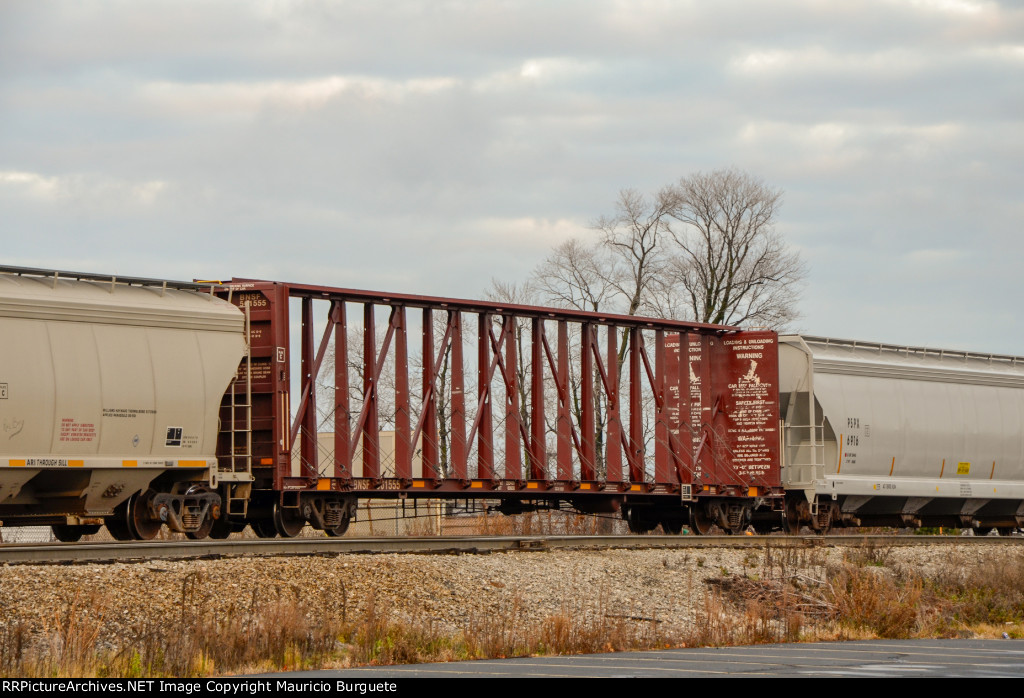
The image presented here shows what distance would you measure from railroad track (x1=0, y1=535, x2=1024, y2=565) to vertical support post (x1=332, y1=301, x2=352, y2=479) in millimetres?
2526

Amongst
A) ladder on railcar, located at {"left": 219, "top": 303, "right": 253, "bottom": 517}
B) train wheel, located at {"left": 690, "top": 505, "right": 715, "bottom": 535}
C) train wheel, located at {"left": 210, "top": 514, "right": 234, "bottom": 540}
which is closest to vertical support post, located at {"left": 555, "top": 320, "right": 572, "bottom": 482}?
train wheel, located at {"left": 690, "top": 505, "right": 715, "bottom": 535}

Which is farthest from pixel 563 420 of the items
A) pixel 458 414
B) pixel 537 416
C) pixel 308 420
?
pixel 308 420

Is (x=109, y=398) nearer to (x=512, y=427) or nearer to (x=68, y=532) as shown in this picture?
A: (x=68, y=532)

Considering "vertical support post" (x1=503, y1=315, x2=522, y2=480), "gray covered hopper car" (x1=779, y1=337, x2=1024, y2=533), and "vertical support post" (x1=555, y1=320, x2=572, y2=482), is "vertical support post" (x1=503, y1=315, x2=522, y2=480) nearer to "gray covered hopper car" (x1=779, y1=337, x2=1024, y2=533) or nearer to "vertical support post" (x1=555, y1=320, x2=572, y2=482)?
"vertical support post" (x1=555, y1=320, x2=572, y2=482)

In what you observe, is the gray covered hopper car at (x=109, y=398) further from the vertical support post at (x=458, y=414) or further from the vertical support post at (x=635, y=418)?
the vertical support post at (x=635, y=418)

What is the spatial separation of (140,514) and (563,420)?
8.37 metres

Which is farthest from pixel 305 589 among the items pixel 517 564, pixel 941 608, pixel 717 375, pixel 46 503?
pixel 717 375

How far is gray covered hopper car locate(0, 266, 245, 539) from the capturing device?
57.8ft

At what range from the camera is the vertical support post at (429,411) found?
2217cm

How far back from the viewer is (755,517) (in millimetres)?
28281

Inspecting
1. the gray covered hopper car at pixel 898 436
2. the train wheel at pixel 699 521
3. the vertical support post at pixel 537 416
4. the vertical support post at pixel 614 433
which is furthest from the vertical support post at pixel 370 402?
the gray covered hopper car at pixel 898 436

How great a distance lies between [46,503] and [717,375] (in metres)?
14.6

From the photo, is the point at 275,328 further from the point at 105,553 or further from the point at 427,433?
the point at 105,553

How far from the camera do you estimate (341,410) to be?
21.0 m
